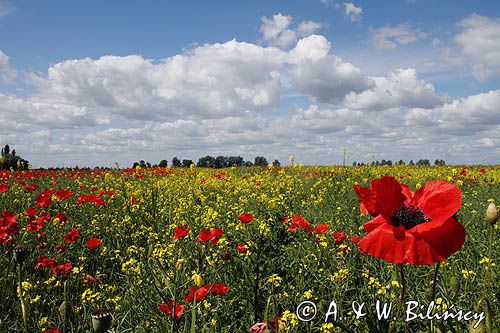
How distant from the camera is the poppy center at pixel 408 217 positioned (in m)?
1.08

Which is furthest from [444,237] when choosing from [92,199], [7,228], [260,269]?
[92,199]

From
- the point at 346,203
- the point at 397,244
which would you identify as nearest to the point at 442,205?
the point at 397,244

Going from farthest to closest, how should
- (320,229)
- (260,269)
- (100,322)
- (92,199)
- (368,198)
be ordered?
1. (92,199)
2. (320,229)
3. (260,269)
4. (368,198)
5. (100,322)

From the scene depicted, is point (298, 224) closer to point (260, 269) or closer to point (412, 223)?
point (260, 269)

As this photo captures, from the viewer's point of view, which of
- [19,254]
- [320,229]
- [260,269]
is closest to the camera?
[19,254]

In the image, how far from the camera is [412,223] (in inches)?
42.6

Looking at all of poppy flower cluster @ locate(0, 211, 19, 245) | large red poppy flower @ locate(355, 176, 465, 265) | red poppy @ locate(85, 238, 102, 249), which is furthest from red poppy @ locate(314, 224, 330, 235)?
poppy flower cluster @ locate(0, 211, 19, 245)

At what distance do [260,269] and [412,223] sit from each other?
1.42 meters

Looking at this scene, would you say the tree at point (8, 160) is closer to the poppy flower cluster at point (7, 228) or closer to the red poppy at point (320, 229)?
the poppy flower cluster at point (7, 228)

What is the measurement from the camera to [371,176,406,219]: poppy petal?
3.43 feet

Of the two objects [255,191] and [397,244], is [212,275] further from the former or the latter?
[255,191]

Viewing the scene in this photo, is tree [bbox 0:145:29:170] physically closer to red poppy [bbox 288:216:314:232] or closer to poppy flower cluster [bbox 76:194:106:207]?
poppy flower cluster [bbox 76:194:106:207]

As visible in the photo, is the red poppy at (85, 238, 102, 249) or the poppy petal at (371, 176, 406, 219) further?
the red poppy at (85, 238, 102, 249)

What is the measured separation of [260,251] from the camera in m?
2.33
